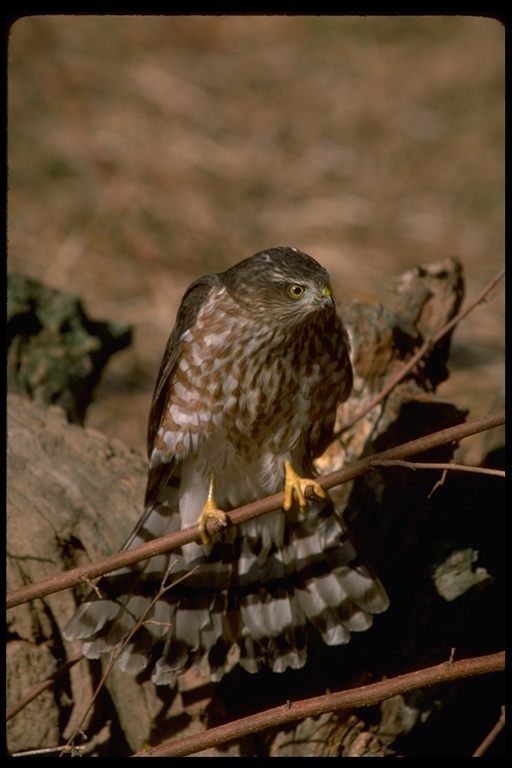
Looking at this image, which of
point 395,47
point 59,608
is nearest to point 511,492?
point 59,608

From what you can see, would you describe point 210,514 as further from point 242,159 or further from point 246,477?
point 242,159

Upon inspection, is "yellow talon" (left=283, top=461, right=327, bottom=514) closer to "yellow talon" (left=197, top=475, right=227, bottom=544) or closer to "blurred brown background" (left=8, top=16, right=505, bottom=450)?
"yellow talon" (left=197, top=475, right=227, bottom=544)

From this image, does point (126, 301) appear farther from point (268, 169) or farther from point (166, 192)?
point (268, 169)

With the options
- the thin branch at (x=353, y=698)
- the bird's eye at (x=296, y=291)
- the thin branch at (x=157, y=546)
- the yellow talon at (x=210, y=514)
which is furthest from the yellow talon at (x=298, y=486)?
the thin branch at (x=353, y=698)

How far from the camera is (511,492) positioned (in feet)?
11.8

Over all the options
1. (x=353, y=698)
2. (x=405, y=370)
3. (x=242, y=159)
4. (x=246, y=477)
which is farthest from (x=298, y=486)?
(x=242, y=159)

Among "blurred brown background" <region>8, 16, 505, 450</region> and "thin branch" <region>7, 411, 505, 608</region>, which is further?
"blurred brown background" <region>8, 16, 505, 450</region>

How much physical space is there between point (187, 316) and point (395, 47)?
7.30 meters

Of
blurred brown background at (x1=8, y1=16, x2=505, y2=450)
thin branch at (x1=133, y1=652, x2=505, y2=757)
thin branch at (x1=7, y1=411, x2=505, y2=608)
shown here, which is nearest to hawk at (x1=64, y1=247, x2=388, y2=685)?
thin branch at (x1=7, y1=411, x2=505, y2=608)

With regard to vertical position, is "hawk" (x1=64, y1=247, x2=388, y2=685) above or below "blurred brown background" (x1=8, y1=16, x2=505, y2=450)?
below

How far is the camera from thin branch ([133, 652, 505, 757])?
8.84ft

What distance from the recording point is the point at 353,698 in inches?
106

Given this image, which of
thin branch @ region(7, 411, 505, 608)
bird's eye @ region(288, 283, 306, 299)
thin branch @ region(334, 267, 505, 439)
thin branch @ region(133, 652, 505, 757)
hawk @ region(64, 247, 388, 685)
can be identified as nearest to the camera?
thin branch @ region(133, 652, 505, 757)

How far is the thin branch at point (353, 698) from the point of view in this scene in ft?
8.84
